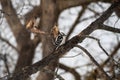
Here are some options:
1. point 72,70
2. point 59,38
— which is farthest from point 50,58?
point 72,70

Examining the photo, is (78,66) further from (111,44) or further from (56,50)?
(56,50)

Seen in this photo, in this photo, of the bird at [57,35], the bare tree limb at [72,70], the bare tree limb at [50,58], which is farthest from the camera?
the bare tree limb at [72,70]

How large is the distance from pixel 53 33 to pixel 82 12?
5.56 meters

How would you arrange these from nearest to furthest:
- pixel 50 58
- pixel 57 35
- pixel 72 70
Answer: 1. pixel 57 35
2. pixel 50 58
3. pixel 72 70

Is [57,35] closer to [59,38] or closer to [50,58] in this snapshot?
[59,38]

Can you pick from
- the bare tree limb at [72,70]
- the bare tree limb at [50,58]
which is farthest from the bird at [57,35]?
the bare tree limb at [72,70]

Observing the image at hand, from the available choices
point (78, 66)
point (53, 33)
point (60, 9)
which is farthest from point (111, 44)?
point (53, 33)

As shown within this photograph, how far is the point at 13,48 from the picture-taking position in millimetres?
8703

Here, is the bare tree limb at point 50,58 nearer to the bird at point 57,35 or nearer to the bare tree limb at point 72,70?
the bird at point 57,35

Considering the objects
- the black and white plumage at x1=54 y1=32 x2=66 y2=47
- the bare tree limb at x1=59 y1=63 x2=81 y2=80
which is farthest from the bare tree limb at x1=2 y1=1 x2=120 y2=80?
the bare tree limb at x1=59 y1=63 x2=81 y2=80

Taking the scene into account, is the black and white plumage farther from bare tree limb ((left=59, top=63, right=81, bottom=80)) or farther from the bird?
bare tree limb ((left=59, top=63, right=81, bottom=80))

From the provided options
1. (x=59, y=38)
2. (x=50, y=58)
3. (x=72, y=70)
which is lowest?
(x=72, y=70)

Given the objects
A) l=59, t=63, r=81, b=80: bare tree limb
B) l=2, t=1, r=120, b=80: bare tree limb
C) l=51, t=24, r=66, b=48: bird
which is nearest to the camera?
l=51, t=24, r=66, b=48: bird

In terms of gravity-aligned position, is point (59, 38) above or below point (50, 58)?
above
